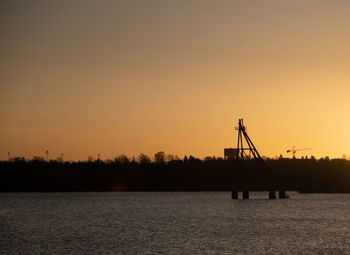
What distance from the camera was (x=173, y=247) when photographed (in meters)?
72.8

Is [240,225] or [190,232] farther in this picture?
[240,225]

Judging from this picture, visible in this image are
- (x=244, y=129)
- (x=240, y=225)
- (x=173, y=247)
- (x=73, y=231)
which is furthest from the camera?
(x=244, y=129)

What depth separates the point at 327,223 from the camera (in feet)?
365

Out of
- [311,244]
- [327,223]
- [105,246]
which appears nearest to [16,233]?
[105,246]

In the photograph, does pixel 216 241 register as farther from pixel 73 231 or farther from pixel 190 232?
pixel 73 231

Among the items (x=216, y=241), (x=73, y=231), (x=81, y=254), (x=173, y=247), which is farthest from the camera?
(x=73, y=231)

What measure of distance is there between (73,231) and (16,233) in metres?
8.77

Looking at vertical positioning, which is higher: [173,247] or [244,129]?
[244,129]

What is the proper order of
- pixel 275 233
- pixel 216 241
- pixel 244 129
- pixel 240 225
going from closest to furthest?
pixel 216 241, pixel 275 233, pixel 240 225, pixel 244 129

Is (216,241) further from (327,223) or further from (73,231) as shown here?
(327,223)

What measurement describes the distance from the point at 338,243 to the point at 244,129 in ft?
322

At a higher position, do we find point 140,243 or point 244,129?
point 244,129

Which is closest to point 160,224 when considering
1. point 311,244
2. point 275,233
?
point 275,233

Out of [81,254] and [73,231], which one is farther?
[73,231]
